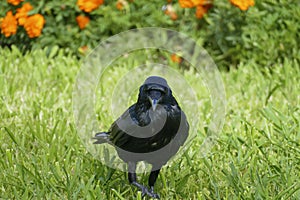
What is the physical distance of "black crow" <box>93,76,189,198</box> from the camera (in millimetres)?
2586

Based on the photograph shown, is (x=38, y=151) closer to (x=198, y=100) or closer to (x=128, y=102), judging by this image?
(x=128, y=102)

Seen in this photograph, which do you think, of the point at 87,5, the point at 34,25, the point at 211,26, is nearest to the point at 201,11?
the point at 211,26

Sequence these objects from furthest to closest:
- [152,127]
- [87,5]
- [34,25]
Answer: [34,25] → [87,5] → [152,127]

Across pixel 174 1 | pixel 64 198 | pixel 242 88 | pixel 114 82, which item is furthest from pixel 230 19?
pixel 64 198

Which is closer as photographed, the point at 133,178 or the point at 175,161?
the point at 133,178

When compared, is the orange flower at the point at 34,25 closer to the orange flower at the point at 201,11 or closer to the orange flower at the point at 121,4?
the orange flower at the point at 121,4

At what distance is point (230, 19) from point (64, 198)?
10.3 ft

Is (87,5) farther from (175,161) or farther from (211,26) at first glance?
(175,161)

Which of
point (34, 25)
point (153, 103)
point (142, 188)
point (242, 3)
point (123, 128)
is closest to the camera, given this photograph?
point (153, 103)

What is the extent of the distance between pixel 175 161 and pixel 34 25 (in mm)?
2563

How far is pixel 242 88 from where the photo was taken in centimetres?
486

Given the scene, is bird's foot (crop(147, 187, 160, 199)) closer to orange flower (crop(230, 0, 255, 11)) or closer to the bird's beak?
the bird's beak

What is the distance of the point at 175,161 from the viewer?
3447 millimetres

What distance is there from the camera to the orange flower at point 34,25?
542 cm
